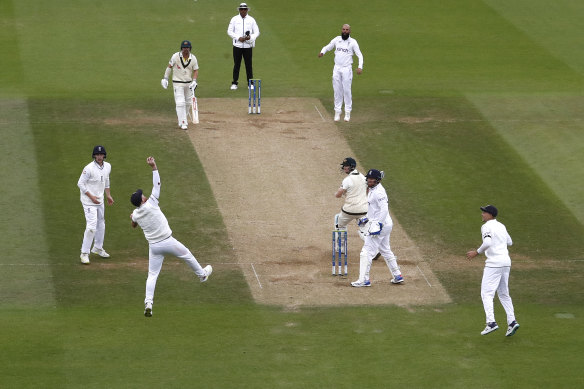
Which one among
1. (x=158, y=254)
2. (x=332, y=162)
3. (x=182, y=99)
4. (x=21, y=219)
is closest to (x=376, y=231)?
(x=158, y=254)

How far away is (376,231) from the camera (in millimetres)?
19891

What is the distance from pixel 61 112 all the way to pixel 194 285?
985 centimetres

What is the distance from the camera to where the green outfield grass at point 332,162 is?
Result: 17.4m

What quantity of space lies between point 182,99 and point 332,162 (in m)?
3.96

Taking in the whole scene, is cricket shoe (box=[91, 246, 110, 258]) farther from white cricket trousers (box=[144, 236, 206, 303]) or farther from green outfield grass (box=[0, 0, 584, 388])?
white cricket trousers (box=[144, 236, 206, 303])

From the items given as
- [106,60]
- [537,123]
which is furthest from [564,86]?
[106,60]

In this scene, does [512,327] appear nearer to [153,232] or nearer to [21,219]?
[153,232]

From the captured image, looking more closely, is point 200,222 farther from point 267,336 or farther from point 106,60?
point 106,60

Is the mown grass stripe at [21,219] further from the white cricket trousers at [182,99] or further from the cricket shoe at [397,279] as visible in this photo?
the cricket shoe at [397,279]

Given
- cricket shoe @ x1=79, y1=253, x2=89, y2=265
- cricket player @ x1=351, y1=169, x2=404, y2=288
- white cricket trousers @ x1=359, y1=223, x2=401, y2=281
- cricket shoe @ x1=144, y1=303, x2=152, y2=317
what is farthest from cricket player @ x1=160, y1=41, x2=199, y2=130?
cricket shoe @ x1=144, y1=303, x2=152, y2=317

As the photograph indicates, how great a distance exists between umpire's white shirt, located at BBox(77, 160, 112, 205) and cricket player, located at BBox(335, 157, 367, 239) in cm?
424

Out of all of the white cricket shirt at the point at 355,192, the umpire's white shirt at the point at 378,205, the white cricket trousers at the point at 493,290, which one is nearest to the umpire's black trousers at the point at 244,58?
the white cricket shirt at the point at 355,192

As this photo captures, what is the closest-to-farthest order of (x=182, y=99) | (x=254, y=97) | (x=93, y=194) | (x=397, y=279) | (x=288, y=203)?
(x=397, y=279)
(x=93, y=194)
(x=288, y=203)
(x=182, y=99)
(x=254, y=97)

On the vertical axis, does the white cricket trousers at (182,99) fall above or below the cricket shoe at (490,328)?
above
